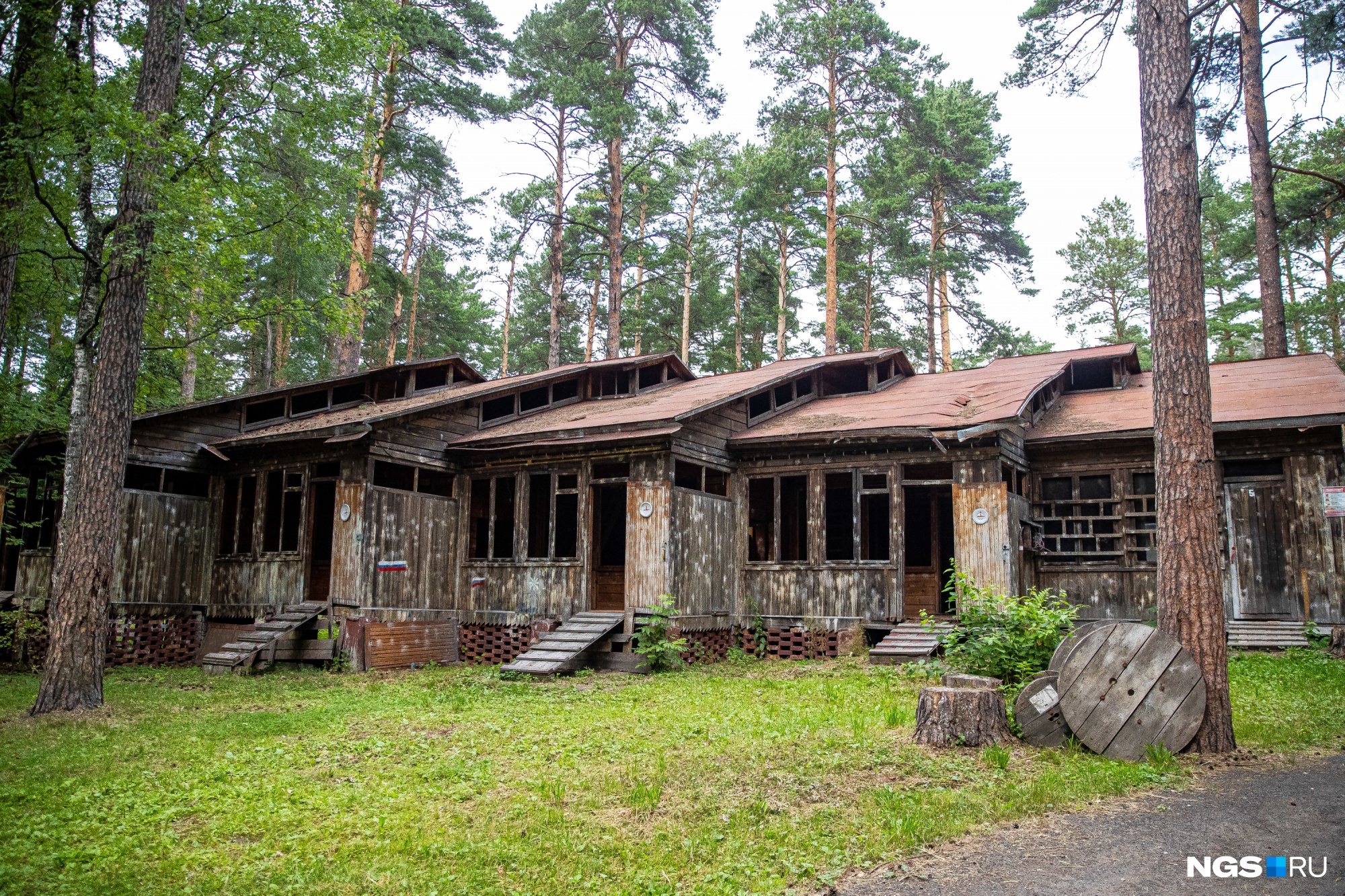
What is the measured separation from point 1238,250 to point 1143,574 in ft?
47.3

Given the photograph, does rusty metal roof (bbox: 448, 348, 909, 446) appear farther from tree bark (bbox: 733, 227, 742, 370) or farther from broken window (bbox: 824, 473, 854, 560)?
tree bark (bbox: 733, 227, 742, 370)

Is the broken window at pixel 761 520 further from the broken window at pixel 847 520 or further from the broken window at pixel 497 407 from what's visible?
the broken window at pixel 497 407

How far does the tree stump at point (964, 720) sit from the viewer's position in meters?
7.00

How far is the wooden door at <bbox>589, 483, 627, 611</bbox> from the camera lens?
610 inches

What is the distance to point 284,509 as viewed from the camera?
52.6 ft

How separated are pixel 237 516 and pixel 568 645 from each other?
24.4 ft

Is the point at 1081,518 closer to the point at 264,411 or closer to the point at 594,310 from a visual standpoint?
the point at 264,411

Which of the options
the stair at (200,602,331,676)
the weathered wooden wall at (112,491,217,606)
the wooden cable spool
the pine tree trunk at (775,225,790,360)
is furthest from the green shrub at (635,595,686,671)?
the pine tree trunk at (775,225,790,360)

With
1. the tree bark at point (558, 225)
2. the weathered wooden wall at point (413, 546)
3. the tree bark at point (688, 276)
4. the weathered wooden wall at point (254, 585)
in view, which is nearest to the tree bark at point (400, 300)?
the tree bark at point (558, 225)

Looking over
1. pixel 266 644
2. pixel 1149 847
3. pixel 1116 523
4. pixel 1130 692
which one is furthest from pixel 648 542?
pixel 1149 847

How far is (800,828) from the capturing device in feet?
17.5

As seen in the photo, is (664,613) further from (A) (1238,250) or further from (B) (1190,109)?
(A) (1238,250)

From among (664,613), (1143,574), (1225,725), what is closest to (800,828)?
(1225,725)

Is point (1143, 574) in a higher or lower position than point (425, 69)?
lower
